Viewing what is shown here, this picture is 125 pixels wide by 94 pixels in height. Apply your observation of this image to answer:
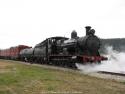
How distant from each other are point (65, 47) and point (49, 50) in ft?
13.0

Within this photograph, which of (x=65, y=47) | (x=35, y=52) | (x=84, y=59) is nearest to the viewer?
(x=84, y=59)

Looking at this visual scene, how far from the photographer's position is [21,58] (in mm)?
51000

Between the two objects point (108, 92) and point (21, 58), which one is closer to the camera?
point (108, 92)

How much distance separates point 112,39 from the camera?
175 ft

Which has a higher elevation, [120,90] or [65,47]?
[65,47]

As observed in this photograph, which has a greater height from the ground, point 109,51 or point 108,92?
point 109,51

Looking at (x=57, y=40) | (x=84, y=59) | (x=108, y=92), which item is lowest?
(x=108, y=92)

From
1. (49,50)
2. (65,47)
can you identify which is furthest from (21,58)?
(65,47)

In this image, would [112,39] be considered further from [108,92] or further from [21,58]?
[108,92]

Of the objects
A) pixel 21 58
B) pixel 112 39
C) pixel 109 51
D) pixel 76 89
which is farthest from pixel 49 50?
pixel 112 39

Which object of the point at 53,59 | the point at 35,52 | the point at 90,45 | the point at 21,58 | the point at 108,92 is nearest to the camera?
the point at 108,92

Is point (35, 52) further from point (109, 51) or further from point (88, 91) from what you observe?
point (88, 91)

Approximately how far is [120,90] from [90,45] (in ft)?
41.5

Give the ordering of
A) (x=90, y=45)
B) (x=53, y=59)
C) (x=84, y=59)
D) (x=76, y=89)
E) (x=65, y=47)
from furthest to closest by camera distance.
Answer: (x=53, y=59) → (x=65, y=47) → (x=90, y=45) → (x=84, y=59) → (x=76, y=89)
